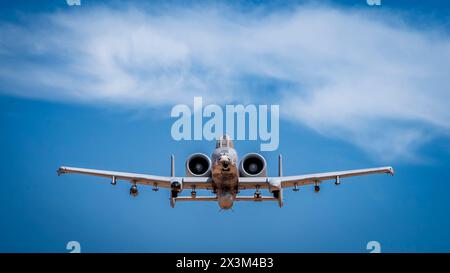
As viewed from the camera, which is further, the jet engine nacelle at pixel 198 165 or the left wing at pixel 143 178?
the jet engine nacelle at pixel 198 165

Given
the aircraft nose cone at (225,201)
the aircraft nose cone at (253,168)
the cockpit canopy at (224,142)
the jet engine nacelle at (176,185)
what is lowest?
the aircraft nose cone at (225,201)

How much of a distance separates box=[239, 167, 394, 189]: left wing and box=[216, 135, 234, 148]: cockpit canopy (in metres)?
3.03

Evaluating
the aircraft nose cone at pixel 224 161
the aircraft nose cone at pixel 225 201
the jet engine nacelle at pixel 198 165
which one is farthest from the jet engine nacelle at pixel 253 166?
the aircraft nose cone at pixel 224 161

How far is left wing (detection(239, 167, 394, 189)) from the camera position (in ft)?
191

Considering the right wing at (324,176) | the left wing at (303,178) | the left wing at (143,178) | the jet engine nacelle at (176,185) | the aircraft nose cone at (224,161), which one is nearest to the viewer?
the aircraft nose cone at (224,161)

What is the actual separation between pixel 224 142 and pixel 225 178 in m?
2.76

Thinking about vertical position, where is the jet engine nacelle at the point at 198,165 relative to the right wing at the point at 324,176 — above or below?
above

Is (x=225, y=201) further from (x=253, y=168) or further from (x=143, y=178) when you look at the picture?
(x=143, y=178)

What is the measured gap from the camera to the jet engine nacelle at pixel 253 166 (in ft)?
197

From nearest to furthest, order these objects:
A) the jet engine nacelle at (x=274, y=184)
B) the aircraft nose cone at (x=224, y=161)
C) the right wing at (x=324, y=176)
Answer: the aircraft nose cone at (x=224, y=161) → the jet engine nacelle at (x=274, y=184) → the right wing at (x=324, y=176)

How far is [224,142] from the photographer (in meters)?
57.3

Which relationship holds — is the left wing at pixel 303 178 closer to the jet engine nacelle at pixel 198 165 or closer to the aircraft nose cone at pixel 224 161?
the jet engine nacelle at pixel 198 165
